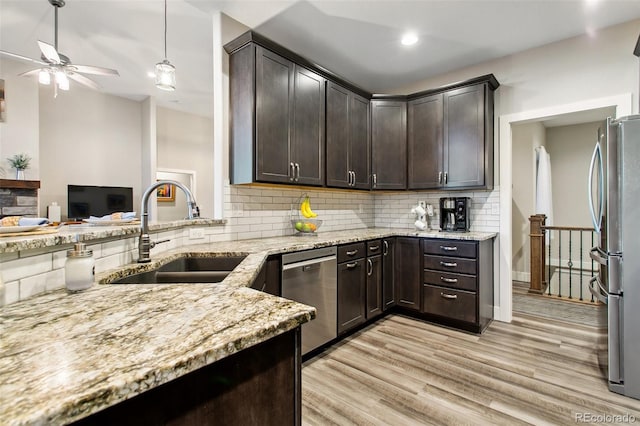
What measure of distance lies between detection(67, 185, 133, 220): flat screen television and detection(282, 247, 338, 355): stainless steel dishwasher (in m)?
4.16

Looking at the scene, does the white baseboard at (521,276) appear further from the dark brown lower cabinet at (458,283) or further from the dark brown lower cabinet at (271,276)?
the dark brown lower cabinet at (271,276)

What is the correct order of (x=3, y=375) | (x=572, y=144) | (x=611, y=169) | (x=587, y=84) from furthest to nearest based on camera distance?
(x=572, y=144) < (x=587, y=84) < (x=611, y=169) < (x=3, y=375)

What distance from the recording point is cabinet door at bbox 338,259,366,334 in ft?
8.57

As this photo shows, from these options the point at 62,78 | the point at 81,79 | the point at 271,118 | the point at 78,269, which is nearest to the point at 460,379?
the point at 78,269

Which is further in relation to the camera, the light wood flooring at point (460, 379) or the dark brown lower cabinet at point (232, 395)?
the light wood flooring at point (460, 379)

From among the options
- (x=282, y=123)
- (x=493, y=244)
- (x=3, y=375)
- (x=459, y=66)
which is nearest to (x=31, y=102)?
(x=282, y=123)

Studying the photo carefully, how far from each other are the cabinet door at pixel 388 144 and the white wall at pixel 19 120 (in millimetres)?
4689

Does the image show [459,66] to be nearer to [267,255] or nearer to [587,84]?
[587,84]

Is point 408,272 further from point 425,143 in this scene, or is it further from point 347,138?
point 347,138

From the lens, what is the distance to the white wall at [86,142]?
450 cm

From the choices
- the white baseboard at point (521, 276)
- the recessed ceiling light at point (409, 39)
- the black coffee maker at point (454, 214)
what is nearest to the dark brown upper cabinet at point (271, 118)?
the recessed ceiling light at point (409, 39)

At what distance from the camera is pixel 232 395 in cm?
68

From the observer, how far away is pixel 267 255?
194 centimetres

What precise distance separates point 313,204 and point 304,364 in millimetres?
1703
